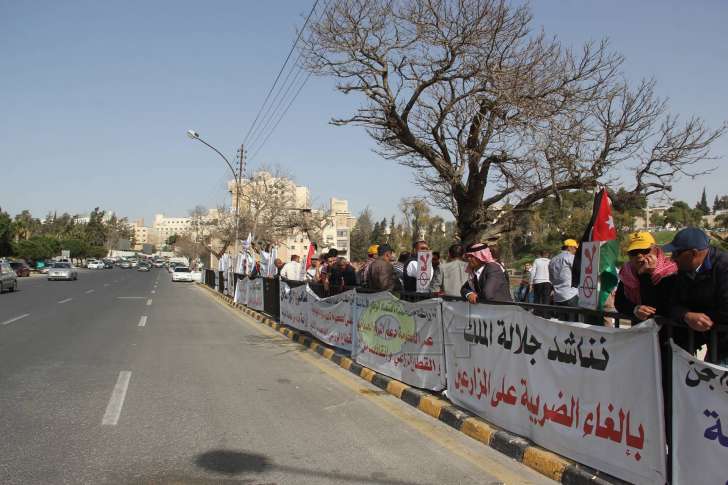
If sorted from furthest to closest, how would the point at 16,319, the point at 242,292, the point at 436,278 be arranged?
the point at 242,292 < the point at 16,319 < the point at 436,278

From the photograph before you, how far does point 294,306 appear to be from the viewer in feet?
49.6

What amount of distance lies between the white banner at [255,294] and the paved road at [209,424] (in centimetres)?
860

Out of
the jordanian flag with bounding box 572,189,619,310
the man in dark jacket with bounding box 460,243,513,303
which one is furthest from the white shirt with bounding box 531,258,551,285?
the jordanian flag with bounding box 572,189,619,310

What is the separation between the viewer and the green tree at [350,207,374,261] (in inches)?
4336

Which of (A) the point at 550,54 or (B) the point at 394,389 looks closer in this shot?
(B) the point at 394,389

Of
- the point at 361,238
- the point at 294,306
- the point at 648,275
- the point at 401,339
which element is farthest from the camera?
the point at 361,238

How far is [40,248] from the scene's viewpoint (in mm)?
94250

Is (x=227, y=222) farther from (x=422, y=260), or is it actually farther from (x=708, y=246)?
(x=708, y=246)

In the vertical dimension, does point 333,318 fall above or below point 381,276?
below

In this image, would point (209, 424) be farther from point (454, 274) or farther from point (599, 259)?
point (454, 274)

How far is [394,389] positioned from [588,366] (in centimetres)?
377

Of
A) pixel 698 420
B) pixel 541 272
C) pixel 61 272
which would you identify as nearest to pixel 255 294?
pixel 541 272

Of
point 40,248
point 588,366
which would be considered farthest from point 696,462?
point 40,248

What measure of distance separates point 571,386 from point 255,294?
56.8 ft
